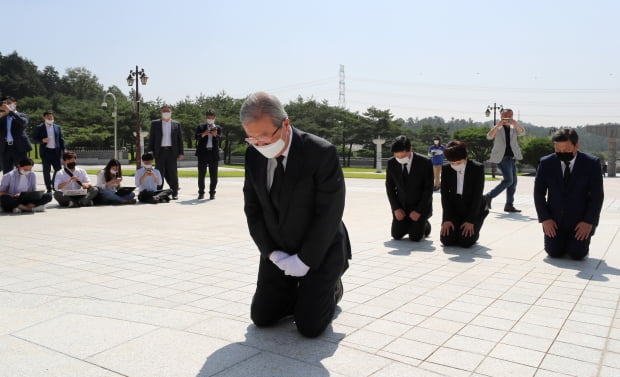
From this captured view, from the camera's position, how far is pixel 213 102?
211ft

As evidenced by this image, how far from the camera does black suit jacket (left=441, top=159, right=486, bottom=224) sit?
679cm

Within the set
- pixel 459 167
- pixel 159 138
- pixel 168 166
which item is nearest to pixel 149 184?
pixel 168 166

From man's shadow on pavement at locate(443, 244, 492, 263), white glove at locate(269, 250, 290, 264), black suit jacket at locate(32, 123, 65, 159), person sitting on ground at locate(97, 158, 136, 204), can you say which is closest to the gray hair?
white glove at locate(269, 250, 290, 264)

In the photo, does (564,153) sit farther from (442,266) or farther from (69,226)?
(69,226)

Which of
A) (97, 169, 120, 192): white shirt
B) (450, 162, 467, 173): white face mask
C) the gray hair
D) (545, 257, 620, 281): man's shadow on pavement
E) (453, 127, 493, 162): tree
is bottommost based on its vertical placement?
(545, 257, 620, 281): man's shadow on pavement

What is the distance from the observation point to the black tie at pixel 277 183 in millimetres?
3400

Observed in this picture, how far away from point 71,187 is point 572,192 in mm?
9468

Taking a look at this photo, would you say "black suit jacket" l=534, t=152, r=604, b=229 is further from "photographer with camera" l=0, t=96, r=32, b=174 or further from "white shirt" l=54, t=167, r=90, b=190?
"photographer with camera" l=0, t=96, r=32, b=174

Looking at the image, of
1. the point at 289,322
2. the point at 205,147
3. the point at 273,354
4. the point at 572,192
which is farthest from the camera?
the point at 205,147

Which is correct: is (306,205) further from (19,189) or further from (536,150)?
(536,150)

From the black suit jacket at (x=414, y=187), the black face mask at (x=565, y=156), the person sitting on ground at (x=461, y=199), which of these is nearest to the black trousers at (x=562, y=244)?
the black face mask at (x=565, y=156)

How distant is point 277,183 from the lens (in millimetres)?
3416

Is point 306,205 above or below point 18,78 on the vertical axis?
below

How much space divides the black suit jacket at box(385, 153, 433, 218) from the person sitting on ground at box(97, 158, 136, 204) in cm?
683
